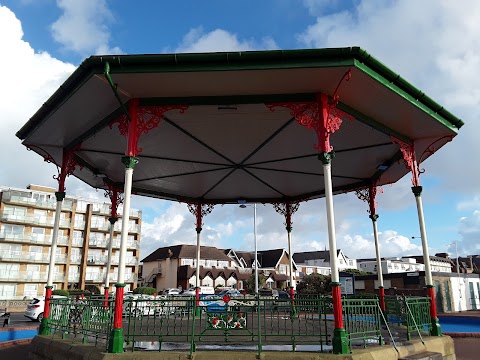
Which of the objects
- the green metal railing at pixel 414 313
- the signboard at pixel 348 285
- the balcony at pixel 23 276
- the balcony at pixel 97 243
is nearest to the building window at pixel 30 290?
the balcony at pixel 23 276

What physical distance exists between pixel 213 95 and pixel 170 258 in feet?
200

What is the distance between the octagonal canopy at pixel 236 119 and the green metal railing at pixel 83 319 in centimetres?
434

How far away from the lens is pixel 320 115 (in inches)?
345

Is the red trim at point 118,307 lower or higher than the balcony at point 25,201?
lower

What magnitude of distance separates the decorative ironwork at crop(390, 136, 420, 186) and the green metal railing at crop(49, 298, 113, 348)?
907cm

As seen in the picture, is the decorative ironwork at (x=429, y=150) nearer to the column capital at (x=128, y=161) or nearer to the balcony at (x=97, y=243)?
the column capital at (x=128, y=161)

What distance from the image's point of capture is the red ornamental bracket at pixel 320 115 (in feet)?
28.2

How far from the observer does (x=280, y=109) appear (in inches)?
379

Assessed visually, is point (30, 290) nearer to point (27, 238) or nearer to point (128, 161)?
point (27, 238)

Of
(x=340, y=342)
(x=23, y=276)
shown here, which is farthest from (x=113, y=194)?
(x=23, y=276)

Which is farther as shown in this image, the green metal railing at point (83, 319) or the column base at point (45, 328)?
the column base at point (45, 328)

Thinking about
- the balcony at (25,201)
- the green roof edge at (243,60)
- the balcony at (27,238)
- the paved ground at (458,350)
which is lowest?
the paved ground at (458,350)

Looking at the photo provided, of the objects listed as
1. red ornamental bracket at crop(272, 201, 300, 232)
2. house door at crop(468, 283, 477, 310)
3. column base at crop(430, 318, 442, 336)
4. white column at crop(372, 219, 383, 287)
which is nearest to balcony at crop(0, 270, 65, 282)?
red ornamental bracket at crop(272, 201, 300, 232)

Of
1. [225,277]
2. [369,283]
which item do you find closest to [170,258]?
[225,277]
